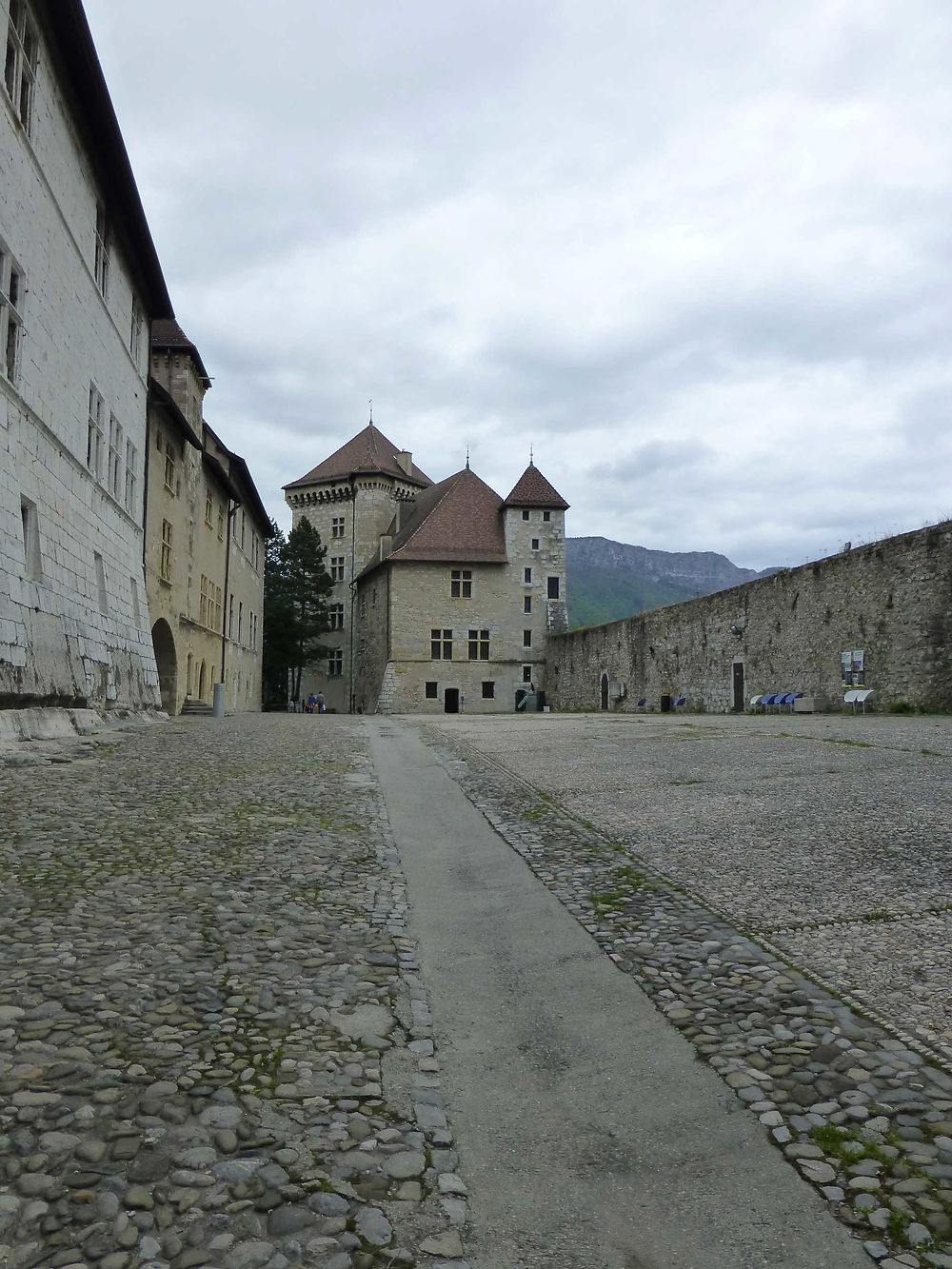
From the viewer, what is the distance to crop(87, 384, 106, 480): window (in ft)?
50.7

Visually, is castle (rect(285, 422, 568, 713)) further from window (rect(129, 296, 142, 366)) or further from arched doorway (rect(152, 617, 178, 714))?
window (rect(129, 296, 142, 366))

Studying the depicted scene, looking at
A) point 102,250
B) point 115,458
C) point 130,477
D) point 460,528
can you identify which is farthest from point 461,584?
point 102,250

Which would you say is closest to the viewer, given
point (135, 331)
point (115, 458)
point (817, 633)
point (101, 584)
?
point (101, 584)

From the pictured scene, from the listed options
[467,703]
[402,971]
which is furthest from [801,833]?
[467,703]

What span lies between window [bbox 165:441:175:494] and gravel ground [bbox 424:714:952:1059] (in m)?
14.8

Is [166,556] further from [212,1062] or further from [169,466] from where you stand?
[212,1062]

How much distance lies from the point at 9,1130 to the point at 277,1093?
663 millimetres

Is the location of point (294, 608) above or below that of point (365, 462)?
below

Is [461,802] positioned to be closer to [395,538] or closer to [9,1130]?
[9,1130]

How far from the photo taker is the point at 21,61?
36.8 feet

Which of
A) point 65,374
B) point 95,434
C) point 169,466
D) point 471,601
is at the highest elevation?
point 169,466

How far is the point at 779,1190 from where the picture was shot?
214cm

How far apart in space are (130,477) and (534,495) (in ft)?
106

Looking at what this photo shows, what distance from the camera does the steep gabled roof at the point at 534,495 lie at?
49.1m
